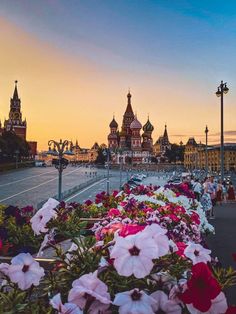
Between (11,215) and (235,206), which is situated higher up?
(11,215)

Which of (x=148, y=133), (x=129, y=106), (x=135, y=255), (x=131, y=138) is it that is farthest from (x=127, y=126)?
(x=135, y=255)

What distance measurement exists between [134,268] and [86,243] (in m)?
0.73

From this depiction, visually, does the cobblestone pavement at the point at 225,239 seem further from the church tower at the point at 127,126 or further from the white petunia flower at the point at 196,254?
the church tower at the point at 127,126

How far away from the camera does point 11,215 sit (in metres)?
6.52

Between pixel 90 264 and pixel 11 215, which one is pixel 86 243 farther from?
pixel 11 215

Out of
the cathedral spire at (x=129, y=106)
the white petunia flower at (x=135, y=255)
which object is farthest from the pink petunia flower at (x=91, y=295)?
the cathedral spire at (x=129, y=106)

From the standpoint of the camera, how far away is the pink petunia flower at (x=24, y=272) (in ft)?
7.29

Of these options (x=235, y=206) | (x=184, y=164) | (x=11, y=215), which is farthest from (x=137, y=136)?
(x=11, y=215)

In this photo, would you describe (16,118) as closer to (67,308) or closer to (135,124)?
(135,124)

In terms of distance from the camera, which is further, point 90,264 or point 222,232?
point 222,232

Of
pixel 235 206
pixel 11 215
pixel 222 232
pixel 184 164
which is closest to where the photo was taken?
pixel 11 215

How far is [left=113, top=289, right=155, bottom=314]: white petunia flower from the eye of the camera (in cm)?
188

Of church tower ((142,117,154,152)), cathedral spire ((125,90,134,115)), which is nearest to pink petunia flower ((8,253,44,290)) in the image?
cathedral spire ((125,90,134,115))

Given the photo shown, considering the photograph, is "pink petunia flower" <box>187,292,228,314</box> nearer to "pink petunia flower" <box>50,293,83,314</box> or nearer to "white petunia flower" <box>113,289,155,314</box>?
"white petunia flower" <box>113,289,155,314</box>
